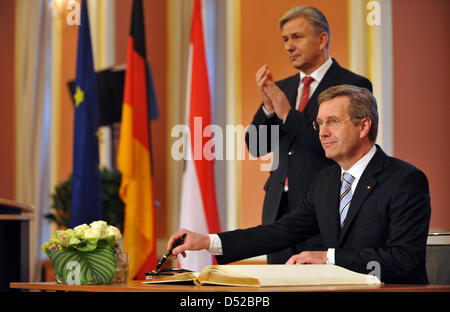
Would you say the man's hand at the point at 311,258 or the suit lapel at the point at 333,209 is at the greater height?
the suit lapel at the point at 333,209

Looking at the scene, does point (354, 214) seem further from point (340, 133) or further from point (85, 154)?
point (85, 154)

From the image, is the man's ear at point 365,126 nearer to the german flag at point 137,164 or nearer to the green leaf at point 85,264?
the green leaf at point 85,264

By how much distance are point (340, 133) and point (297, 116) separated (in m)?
0.50

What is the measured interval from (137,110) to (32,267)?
2.16 meters

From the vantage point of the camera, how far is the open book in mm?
1668

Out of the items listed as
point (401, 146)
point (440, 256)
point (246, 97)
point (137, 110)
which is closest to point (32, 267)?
point (137, 110)

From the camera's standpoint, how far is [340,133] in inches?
96.9

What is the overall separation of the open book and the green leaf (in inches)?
8.5

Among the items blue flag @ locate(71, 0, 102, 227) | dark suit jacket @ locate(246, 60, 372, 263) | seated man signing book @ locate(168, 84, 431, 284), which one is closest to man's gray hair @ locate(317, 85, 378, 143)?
seated man signing book @ locate(168, 84, 431, 284)

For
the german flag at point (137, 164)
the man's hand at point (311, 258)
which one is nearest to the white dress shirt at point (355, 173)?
the man's hand at point (311, 258)

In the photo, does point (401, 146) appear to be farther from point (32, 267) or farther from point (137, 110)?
point (32, 267)

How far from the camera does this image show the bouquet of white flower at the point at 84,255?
1.98 m

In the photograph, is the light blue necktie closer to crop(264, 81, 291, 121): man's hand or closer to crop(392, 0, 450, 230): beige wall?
crop(264, 81, 291, 121): man's hand

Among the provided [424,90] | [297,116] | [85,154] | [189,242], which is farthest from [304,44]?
[85,154]
